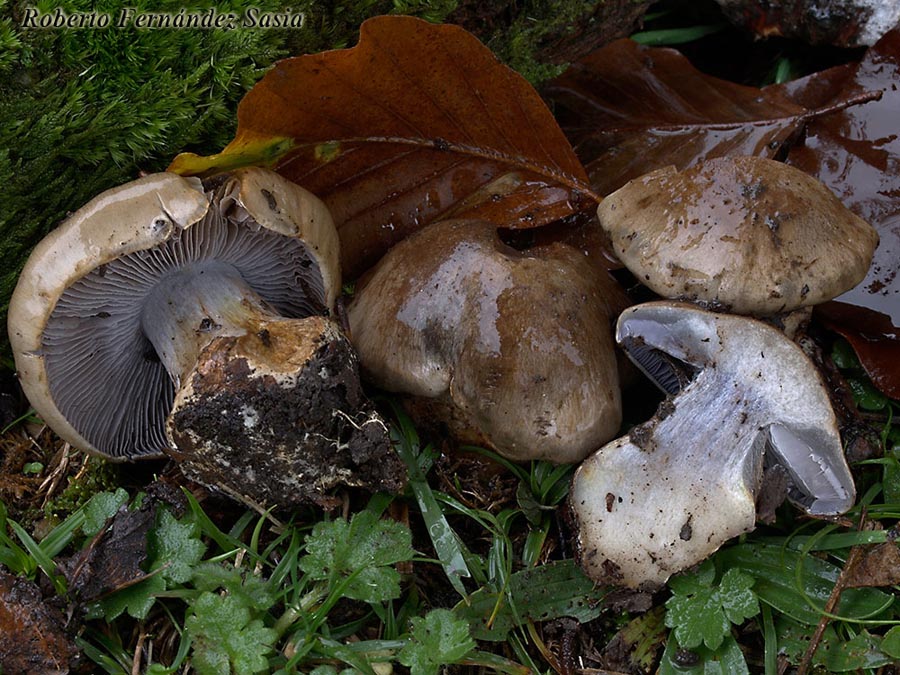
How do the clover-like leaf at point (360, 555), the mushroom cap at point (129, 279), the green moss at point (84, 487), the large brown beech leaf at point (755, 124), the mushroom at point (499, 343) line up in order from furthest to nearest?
the large brown beech leaf at point (755, 124), the green moss at point (84, 487), the mushroom at point (499, 343), the clover-like leaf at point (360, 555), the mushroom cap at point (129, 279)

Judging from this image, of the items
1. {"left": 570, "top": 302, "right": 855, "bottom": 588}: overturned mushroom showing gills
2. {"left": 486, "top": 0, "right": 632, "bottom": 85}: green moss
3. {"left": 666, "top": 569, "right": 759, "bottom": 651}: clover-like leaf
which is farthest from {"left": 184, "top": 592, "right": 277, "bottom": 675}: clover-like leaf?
{"left": 486, "top": 0, "right": 632, "bottom": 85}: green moss

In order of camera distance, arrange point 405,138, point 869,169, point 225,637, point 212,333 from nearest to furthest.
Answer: point 225,637 < point 212,333 < point 405,138 < point 869,169

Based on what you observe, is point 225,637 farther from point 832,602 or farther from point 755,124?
point 755,124

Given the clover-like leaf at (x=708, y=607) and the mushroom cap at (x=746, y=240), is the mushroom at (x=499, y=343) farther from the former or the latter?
the clover-like leaf at (x=708, y=607)

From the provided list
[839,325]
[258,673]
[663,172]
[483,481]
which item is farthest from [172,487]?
[839,325]

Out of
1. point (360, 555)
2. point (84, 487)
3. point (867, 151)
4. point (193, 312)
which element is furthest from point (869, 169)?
point (84, 487)

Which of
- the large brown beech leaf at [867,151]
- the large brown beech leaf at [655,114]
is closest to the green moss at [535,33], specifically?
the large brown beech leaf at [655,114]

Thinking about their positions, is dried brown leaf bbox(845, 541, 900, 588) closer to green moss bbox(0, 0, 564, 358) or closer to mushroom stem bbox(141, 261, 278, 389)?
mushroom stem bbox(141, 261, 278, 389)
